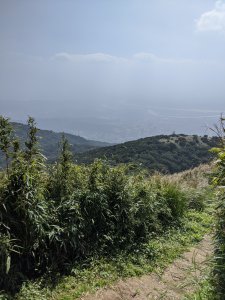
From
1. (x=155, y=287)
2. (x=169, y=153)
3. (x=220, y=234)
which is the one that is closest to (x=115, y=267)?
(x=155, y=287)

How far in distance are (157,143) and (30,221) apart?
1591 inches

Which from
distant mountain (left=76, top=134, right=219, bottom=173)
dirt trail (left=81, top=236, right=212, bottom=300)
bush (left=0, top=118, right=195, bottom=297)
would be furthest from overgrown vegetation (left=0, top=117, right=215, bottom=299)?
distant mountain (left=76, top=134, right=219, bottom=173)

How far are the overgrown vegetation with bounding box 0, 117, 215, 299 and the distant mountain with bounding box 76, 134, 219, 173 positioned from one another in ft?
80.5

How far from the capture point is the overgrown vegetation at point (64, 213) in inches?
205

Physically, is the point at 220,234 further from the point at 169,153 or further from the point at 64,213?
the point at 169,153

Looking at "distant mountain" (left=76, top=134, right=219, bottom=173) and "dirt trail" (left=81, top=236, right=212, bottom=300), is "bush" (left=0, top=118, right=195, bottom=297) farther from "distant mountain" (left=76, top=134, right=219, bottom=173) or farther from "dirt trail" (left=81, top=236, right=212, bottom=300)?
"distant mountain" (left=76, top=134, right=219, bottom=173)

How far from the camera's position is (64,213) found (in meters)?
6.02

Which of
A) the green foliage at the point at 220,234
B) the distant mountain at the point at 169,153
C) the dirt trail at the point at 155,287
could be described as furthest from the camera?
the distant mountain at the point at 169,153

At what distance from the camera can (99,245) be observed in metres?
6.48

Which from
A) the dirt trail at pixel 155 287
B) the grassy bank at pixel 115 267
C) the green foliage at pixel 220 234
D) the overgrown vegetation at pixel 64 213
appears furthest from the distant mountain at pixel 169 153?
the green foliage at pixel 220 234

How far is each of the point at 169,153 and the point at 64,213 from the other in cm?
3504

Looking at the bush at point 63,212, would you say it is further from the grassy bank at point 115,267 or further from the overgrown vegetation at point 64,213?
the grassy bank at point 115,267

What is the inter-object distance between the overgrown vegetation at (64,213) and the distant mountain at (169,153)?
24.5 metres

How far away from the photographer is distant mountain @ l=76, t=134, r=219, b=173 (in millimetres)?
34869
